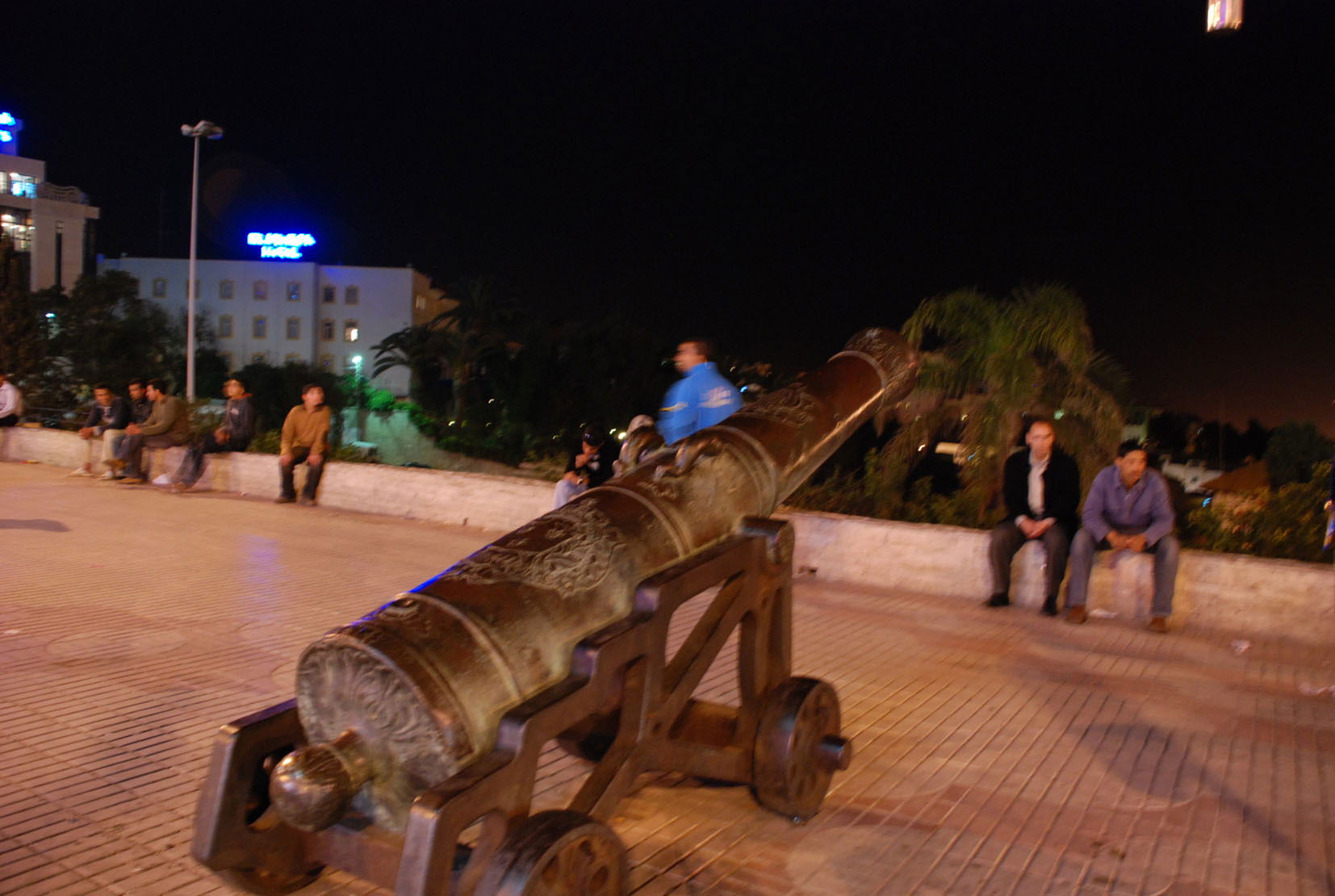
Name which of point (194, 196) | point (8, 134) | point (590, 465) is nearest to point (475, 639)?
point (590, 465)

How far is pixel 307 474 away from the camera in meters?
12.0

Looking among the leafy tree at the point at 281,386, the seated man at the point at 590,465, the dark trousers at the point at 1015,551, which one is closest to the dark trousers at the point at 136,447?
the seated man at the point at 590,465

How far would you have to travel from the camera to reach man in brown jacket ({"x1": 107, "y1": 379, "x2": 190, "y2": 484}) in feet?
43.6

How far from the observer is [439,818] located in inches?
95.7

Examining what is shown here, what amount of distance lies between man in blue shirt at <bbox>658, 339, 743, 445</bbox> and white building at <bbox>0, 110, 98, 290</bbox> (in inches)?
3315

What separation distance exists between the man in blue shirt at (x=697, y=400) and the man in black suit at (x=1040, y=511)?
2518mm

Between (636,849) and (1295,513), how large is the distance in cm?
756

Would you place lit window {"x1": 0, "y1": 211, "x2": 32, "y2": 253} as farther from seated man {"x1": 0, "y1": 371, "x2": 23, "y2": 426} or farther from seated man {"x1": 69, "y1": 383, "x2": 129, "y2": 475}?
seated man {"x1": 69, "y1": 383, "x2": 129, "y2": 475}

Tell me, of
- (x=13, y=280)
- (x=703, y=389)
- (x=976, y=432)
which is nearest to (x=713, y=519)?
(x=703, y=389)

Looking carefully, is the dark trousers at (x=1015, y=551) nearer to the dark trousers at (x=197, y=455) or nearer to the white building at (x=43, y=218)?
the dark trousers at (x=197, y=455)

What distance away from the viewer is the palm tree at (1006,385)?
10992 mm

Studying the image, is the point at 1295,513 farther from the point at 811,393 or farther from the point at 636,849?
the point at 636,849

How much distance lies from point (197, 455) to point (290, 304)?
7512cm

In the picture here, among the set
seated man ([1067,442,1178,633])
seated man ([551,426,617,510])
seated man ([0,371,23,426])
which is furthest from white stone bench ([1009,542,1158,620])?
seated man ([0,371,23,426])
